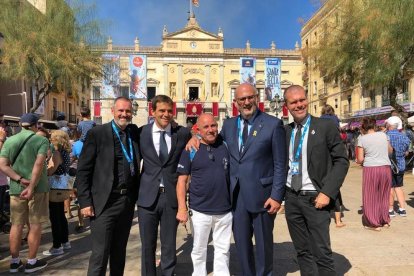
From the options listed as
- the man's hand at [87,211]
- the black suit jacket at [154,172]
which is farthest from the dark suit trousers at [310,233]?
the man's hand at [87,211]

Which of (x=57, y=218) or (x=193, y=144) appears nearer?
(x=193, y=144)

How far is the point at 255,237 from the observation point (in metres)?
3.32

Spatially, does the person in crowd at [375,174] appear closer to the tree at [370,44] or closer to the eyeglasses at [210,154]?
the eyeglasses at [210,154]

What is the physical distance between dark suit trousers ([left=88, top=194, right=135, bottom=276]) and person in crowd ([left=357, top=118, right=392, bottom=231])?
405 cm

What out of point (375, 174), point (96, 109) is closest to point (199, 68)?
point (96, 109)

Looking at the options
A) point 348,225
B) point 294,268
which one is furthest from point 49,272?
point 348,225

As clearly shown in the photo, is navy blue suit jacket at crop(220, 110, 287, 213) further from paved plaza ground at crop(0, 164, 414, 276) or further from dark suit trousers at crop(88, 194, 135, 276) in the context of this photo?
paved plaza ground at crop(0, 164, 414, 276)

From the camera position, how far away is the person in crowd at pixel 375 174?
19.4 feet

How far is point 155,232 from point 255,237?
933mm

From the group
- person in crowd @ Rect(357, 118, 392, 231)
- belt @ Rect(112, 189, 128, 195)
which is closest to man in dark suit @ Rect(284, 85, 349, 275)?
belt @ Rect(112, 189, 128, 195)

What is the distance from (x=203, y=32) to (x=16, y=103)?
33.5 m

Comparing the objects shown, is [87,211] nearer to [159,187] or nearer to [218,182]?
[159,187]

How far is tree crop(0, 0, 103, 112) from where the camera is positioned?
17172 millimetres

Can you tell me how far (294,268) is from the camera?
13.9 feet
